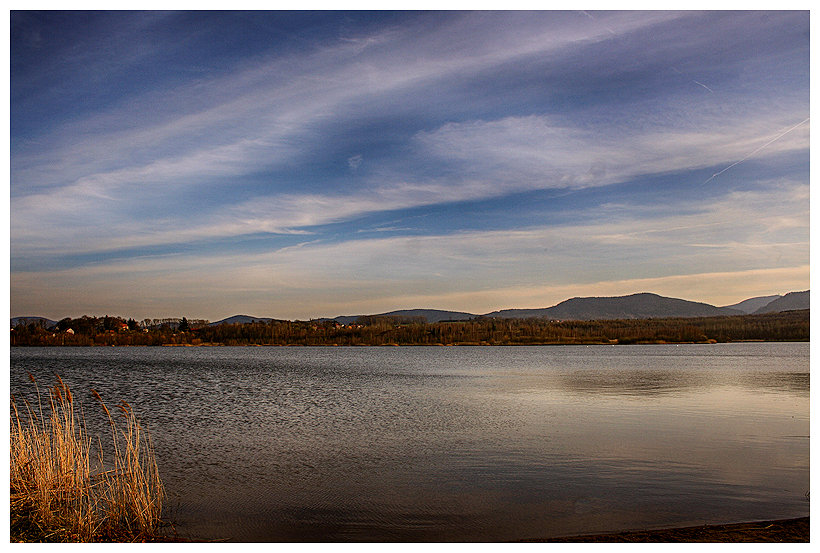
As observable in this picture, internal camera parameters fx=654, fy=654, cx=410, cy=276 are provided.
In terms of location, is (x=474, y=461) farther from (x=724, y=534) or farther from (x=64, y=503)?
(x=64, y=503)

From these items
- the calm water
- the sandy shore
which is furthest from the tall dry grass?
the sandy shore

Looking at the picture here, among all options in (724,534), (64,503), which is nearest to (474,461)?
(724,534)

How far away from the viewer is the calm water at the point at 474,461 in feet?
19.3

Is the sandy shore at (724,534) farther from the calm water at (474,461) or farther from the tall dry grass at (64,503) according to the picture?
the tall dry grass at (64,503)

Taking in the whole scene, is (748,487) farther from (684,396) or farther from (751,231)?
(751,231)

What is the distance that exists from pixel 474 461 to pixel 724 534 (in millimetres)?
3925

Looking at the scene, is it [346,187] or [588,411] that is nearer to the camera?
[588,411]

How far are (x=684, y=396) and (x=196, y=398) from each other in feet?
40.5

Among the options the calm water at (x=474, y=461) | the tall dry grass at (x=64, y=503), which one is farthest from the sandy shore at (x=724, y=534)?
the tall dry grass at (x=64, y=503)

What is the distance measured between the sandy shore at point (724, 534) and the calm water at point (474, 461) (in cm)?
61

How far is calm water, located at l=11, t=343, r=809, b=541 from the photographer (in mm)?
Answer: 5871

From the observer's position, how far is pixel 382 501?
21.4 feet

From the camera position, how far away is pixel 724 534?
15.7 feet
